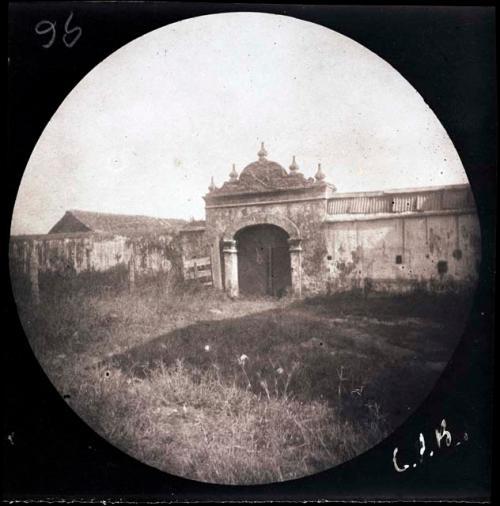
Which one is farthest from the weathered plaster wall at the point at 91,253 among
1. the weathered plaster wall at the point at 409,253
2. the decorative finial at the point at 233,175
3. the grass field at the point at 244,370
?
the weathered plaster wall at the point at 409,253

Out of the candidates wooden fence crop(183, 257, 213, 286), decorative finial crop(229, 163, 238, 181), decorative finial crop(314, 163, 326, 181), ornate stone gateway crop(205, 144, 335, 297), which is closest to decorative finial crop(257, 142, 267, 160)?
ornate stone gateway crop(205, 144, 335, 297)

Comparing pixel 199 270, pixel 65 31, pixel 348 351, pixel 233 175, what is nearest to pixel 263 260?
pixel 199 270

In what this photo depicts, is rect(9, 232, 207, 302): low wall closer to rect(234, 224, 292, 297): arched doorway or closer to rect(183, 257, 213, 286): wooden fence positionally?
rect(183, 257, 213, 286): wooden fence

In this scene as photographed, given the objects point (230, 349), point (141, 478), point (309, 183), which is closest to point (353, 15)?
point (309, 183)

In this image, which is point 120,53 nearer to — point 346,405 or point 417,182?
point 417,182

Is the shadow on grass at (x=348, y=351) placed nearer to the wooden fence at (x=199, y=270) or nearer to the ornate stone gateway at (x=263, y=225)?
the ornate stone gateway at (x=263, y=225)
